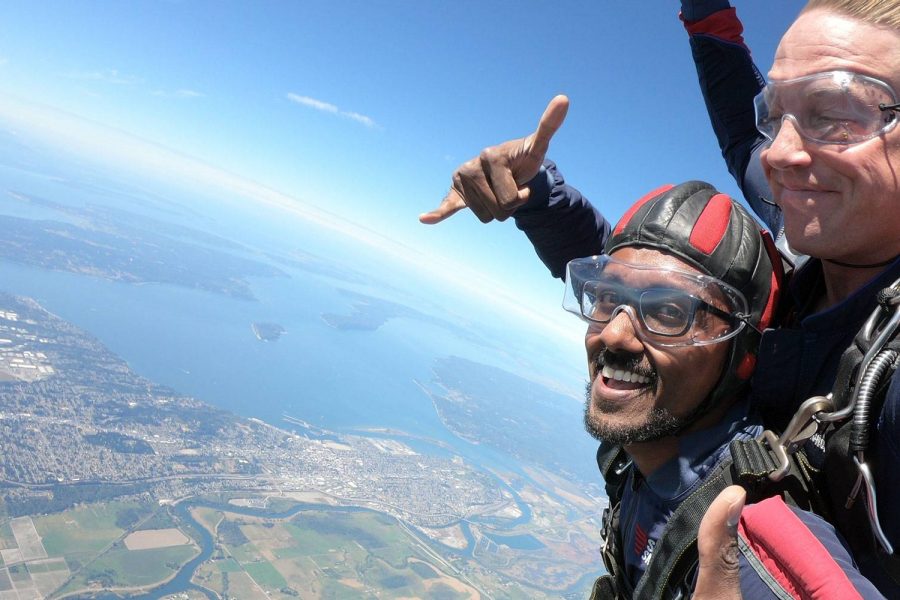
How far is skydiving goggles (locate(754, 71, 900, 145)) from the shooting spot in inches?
36.0

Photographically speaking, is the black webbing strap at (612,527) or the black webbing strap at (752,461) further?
the black webbing strap at (612,527)

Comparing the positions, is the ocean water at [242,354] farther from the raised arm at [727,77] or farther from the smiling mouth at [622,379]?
the smiling mouth at [622,379]

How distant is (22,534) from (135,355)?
27230 mm

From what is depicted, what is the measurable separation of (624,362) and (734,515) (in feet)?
2.35

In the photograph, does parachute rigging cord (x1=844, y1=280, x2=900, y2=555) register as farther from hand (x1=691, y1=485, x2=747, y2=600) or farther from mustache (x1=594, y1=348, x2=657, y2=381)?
mustache (x1=594, y1=348, x2=657, y2=381)

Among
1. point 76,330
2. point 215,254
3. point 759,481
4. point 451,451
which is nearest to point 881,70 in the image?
point 759,481

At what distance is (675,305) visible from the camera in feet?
4.35

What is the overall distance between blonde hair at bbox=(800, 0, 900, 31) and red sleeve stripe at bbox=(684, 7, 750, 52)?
1077 mm

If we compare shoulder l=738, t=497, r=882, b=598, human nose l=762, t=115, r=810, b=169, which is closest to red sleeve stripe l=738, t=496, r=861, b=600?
shoulder l=738, t=497, r=882, b=598

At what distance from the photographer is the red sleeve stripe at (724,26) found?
1985 mm

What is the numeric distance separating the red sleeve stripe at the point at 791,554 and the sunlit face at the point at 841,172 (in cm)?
51

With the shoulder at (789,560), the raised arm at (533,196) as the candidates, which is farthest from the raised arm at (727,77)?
the shoulder at (789,560)

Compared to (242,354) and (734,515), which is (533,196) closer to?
(734,515)

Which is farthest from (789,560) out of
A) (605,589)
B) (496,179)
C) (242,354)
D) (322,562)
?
(242,354)
